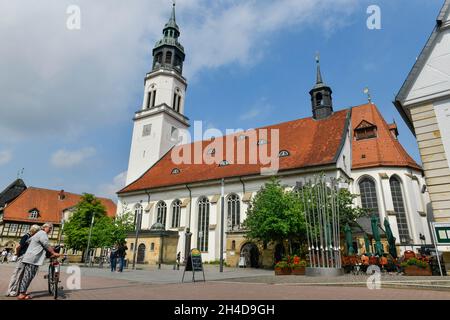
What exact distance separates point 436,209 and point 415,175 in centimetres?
1715

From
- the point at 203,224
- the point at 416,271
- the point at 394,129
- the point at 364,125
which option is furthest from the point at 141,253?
the point at 394,129

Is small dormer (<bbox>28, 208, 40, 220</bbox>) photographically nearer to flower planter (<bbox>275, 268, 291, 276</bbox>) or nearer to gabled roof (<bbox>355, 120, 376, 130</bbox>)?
flower planter (<bbox>275, 268, 291, 276</bbox>)

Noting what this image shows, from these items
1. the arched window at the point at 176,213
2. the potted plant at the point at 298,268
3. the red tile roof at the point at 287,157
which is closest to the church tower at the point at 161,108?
the red tile roof at the point at 287,157

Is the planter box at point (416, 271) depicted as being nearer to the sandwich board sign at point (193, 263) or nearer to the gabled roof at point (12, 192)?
the sandwich board sign at point (193, 263)

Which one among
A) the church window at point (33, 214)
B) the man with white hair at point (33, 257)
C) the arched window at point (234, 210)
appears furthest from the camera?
the church window at point (33, 214)

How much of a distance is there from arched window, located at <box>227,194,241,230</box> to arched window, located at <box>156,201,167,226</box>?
26.3 ft

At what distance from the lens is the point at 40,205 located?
5078 cm

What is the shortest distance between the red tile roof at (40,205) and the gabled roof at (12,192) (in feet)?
24.6

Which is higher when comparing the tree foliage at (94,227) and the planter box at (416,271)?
the tree foliage at (94,227)

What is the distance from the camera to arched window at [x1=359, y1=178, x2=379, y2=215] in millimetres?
25422

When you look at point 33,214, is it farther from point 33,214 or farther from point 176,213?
point 176,213

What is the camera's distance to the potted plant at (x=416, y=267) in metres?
11.8

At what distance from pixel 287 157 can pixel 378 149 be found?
824 cm
